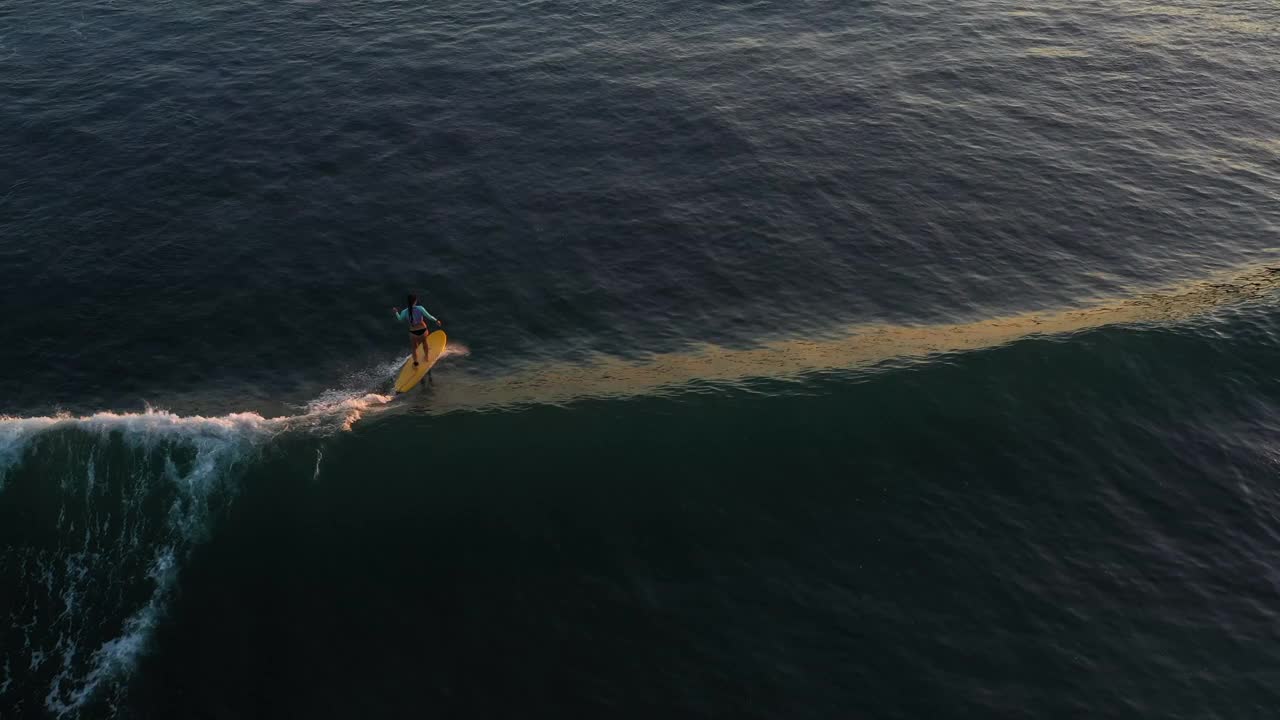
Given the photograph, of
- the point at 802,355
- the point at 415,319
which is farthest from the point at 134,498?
the point at 802,355

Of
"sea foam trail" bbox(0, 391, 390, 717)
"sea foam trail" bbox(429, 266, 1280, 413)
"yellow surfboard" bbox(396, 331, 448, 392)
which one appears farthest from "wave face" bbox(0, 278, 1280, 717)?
"yellow surfboard" bbox(396, 331, 448, 392)

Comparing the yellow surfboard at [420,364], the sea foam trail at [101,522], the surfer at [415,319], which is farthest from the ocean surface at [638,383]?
the surfer at [415,319]

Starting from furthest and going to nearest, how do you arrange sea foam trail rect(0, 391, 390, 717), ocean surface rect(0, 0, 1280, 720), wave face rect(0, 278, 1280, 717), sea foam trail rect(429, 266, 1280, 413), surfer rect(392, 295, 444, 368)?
sea foam trail rect(429, 266, 1280, 413)
surfer rect(392, 295, 444, 368)
ocean surface rect(0, 0, 1280, 720)
sea foam trail rect(0, 391, 390, 717)
wave face rect(0, 278, 1280, 717)

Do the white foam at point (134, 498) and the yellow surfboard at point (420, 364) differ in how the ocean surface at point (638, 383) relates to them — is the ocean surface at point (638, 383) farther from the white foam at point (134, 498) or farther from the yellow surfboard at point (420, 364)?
the yellow surfboard at point (420, 364)

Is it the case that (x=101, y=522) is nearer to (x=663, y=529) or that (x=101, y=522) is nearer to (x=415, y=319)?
(x=415, y=319)

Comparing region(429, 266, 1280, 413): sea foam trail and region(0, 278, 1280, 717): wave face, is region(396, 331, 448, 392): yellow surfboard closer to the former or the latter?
region(0, 278, 1280, 717): wave face

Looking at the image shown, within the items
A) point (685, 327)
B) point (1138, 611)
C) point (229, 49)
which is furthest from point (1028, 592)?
point (229, 49)
